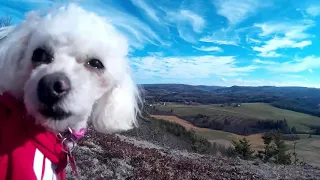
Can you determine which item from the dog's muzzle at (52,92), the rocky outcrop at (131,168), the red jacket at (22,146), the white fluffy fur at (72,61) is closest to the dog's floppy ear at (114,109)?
the white fluffy fur at (72,61)

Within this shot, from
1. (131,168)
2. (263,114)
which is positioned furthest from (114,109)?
(263,114)

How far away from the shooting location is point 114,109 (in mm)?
3260

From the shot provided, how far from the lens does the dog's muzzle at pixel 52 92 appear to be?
220 cm

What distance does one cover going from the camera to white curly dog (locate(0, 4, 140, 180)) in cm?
227

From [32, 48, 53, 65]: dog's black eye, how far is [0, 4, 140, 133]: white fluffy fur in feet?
0.12

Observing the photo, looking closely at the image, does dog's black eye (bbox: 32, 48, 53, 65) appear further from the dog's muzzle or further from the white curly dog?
the dog's muzzle

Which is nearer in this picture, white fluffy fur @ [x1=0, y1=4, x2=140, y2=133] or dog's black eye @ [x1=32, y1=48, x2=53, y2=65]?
white fluffy fur @ [x1=0, y1=4, x2=140, y2=133]

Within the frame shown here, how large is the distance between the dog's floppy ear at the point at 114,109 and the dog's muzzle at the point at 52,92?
85 cm

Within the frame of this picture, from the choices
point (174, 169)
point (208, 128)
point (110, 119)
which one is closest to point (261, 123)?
point (208, 128)

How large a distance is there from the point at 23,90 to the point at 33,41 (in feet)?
1.28

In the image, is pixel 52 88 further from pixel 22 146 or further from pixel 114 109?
pixel 114 109

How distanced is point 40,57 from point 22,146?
671 millimetres

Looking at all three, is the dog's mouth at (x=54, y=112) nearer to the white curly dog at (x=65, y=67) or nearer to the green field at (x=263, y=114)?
the white curly dog at (x=65, y=67)

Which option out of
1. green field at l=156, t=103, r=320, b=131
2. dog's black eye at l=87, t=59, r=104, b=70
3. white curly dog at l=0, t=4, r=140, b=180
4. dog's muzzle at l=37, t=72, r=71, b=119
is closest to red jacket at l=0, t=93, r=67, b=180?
white curly dog at l=0, t=4, r=140, b=180
